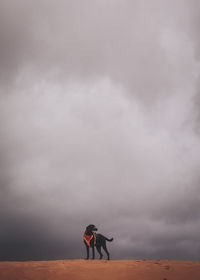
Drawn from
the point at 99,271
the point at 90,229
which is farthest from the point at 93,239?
the point at 99,271

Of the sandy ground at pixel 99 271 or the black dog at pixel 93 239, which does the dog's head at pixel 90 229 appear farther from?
the sandy ground at pixel 99 271

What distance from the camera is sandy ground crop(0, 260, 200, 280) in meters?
16.4

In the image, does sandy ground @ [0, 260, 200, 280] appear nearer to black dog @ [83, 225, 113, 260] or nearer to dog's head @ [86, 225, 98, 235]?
black dog @ [83, 225, 113, 260]

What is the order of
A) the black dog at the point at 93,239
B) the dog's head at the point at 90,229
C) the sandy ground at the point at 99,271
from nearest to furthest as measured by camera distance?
the sandy ground at the point at 99,271
the black dog at the point at 93,239
the dog's head at the point at 90,229

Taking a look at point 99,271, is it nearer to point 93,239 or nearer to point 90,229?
point 93,239

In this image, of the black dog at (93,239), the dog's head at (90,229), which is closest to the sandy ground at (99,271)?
the black dog at (93,239)

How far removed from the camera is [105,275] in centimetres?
1664

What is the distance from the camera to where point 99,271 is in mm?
17312

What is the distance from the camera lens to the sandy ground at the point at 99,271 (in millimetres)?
16367

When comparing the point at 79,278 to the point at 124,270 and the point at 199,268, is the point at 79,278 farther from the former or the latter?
the point at 199,268

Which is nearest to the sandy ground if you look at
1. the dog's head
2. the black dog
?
the black dog

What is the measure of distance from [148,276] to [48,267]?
728 cm

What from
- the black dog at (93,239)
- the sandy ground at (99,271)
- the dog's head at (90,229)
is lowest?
the sandy ground at (99,271)

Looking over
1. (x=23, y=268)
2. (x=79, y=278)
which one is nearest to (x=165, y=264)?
(x=79, y=278)
